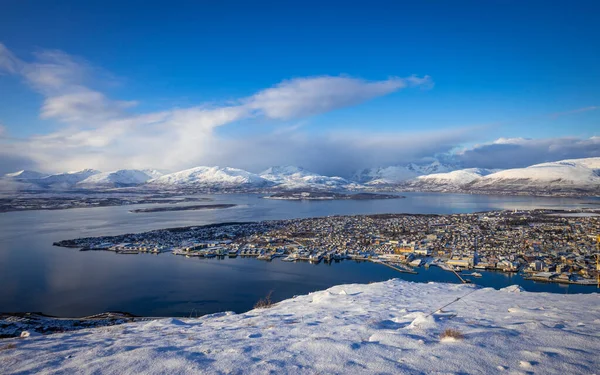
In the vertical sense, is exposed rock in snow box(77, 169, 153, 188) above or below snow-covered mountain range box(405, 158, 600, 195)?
above

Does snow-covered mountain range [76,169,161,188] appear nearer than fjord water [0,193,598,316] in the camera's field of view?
No

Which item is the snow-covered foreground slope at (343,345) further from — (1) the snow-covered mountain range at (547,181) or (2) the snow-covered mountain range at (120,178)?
(2) the snow-covered mountain range at (120,178)

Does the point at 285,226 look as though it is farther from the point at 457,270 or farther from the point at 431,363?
the point at 431,363

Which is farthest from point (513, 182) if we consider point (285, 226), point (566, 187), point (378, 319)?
point (378, 319)

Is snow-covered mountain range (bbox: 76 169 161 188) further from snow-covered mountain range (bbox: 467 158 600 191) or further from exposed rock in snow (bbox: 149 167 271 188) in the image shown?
snow-covered mountain range (bbox: 467 158 600 191)

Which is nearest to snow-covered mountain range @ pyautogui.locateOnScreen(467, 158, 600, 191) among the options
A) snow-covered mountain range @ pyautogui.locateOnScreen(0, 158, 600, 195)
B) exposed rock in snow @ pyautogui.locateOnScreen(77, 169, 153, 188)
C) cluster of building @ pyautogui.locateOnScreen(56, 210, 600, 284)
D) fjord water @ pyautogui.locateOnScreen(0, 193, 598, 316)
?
snow-covered mountain range @ pyautogui.locateOnScreen(0, 158, 600, 195)

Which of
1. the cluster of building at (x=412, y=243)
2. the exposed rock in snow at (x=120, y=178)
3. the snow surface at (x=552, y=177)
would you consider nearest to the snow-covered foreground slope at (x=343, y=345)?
the cluster of building at (x=412, y=243)
